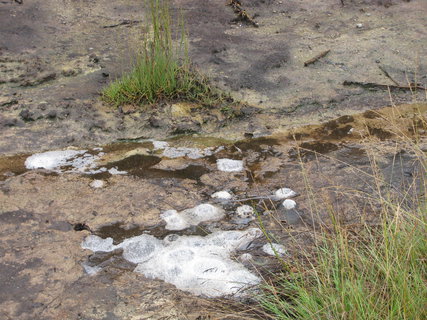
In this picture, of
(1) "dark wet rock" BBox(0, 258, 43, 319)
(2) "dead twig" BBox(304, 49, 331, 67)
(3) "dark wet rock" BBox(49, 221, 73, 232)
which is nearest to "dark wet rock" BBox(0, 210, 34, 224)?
(3) "dark wet rock" BBox(49, 221, 73, 232)

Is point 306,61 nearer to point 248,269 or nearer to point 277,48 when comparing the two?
point 277,48

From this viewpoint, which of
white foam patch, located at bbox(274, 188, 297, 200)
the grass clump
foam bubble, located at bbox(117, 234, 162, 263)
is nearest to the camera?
the grass clump

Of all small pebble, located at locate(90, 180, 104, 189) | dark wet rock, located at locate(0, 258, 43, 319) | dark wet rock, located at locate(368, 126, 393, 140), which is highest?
dark wet rock, located at locate(0, 258, 43, 319)

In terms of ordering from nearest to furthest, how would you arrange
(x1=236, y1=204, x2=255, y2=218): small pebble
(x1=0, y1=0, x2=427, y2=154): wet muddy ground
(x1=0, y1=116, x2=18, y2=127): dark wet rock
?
(x1=236, y1=204, x2=255, y2=218): small pebble
(x1=0, y1=116, x2=18, y2=127): dark wet rock
(x1=0, y1=0, x2=427, y2=154): wet muddy ground

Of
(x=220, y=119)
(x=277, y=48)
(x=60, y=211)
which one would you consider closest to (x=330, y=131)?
(x=220, y=119)

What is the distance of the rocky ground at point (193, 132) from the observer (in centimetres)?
258

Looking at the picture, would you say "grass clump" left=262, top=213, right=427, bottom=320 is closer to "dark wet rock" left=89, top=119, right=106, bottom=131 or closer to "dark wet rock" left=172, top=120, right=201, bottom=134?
"dark wet rock" left=172, top=120, right=201, bottom=134

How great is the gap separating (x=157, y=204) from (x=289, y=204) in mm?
741

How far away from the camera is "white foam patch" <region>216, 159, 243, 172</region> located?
353cm

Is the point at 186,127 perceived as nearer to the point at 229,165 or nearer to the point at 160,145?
the point at 160,145

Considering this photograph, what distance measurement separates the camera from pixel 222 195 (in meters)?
3.25

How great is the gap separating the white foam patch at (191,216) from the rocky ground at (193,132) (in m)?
0.05

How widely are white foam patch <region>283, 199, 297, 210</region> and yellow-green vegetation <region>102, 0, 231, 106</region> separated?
1247mm

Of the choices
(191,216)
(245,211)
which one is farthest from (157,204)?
(245,211)
